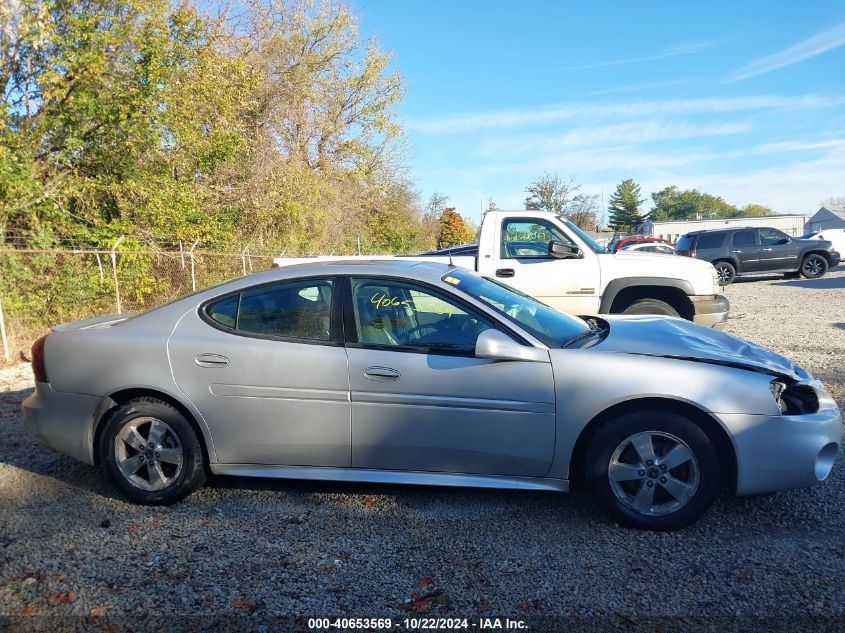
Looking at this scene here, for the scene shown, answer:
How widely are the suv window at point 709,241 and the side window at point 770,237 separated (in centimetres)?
131

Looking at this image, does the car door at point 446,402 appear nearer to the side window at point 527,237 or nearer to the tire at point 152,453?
→ the tire at point 152,453

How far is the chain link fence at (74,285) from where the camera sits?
32.9 ft

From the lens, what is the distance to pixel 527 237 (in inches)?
314

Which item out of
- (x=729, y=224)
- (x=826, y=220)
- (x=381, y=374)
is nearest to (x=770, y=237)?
(x=381, y=374)

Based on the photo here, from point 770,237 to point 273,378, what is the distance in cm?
2067

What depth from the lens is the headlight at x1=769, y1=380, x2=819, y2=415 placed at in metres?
3.40

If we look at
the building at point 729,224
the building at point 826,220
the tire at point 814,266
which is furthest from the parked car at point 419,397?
the building at point 826,220

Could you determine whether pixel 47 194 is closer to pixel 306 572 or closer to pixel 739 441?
pixel 306 572

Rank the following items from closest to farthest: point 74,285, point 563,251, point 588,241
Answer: point 563,251 → point 588,241 → point 74,285

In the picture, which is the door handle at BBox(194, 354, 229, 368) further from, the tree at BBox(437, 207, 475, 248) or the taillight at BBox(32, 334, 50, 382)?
the tree at BBox(437, 207, 475, 248)

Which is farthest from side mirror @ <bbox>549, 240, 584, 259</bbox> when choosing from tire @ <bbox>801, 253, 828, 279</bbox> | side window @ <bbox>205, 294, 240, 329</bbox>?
tire @ <bbox>801, 253, 828, 279</bbox>

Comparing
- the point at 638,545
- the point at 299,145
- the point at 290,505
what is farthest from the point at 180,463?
the point at 299,145

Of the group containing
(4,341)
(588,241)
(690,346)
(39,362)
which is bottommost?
(4,341)

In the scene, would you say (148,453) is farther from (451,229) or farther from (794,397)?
(451,229)
